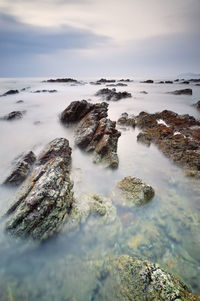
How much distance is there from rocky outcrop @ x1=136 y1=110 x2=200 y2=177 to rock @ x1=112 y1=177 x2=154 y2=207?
255 cm

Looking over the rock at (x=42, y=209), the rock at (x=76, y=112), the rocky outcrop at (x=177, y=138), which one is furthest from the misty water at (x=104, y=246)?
the rock at (x=76, y=112)

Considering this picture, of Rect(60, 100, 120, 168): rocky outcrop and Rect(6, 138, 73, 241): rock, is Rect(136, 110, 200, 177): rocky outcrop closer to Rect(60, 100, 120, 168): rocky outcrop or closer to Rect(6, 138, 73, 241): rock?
Rect(60, 100, 120, 168): rocky outcrop

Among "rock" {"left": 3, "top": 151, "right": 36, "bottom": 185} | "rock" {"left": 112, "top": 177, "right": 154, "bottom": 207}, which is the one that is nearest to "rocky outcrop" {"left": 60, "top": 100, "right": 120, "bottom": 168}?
"rock" {"left": 112, "top": 177, "right": 154, "bottom": 207}

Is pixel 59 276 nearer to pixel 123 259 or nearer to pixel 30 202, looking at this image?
pixel 123 259

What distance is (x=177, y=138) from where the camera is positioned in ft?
27.4

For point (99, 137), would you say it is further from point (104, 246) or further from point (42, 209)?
point (104, 246)

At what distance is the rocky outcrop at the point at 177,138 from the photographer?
6.76 metres

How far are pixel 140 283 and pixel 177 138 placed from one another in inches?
295

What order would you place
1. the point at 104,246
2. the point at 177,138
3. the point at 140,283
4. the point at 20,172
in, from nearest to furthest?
the point at 140,283
the point at 104,246
the point at 20,172
the point at 177,138

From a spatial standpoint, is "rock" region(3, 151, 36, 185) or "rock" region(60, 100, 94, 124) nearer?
"rock" region(3, 151, 36, 185)

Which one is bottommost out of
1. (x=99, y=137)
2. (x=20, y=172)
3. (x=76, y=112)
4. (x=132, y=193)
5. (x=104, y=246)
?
(x=104, y=246)

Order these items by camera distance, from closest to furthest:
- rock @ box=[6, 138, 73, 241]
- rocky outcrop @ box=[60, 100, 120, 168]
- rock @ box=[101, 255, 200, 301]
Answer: rock @ box=[101, 255, 200, 301] < rock @ box=[6, 138, 73, 241] < rocky outcrop @ box=[60, 100, 120, 168]

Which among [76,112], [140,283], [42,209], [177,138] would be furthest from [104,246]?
[76,112]

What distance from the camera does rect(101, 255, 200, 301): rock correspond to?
236 cm
